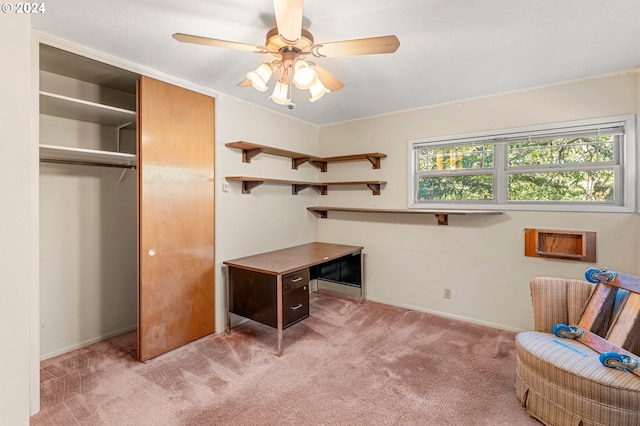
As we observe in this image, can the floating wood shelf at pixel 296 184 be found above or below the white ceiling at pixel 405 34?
below

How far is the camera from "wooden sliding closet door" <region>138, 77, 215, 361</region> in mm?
2428

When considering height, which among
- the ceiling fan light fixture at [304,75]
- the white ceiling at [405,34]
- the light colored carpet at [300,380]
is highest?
the white ceiling at [405,34]

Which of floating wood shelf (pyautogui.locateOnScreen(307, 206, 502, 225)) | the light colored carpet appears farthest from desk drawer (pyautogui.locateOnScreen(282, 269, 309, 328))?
floating wood shelf (pyautogui.locateOnScreen(307, 206, 502, 225))

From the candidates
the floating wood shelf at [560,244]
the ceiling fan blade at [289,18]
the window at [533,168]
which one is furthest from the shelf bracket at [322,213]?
the ceiling fan blade at [289,18]

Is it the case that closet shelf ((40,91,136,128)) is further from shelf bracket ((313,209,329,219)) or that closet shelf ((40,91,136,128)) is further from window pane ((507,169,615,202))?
window pane ((507,169,615,202))

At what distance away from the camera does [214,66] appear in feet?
7.84

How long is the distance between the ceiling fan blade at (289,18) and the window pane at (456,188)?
244cm

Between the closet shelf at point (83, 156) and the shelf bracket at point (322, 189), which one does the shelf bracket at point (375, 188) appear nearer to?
the shelf bracket at point (322, 189)

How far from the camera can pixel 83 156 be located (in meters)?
2.41

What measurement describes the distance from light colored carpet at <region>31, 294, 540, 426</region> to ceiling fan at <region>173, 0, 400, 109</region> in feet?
6.37

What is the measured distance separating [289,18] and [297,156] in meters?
2.26

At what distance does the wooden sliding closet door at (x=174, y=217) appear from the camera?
2428mm
